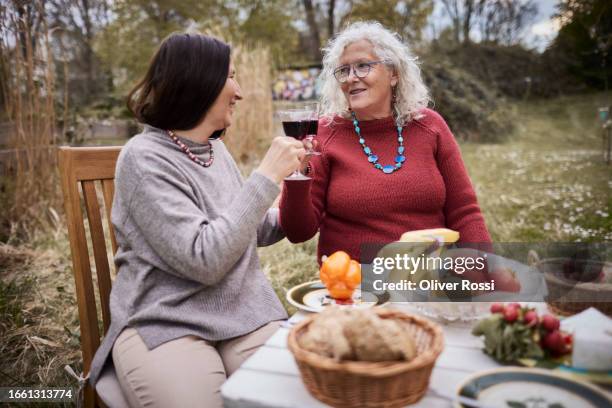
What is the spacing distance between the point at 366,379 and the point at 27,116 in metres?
4.50

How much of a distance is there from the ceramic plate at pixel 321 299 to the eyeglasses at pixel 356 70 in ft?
3.76

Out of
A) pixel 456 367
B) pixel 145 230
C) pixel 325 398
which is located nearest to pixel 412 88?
pixel 145 230

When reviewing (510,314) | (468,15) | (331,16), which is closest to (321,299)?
(510,314)

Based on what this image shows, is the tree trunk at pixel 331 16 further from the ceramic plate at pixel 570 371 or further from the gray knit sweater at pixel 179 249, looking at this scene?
the ceramic plate at pixel 570 371

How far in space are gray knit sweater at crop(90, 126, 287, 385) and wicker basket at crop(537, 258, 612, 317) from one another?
2.53ft

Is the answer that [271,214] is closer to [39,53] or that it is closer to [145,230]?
[145,230]

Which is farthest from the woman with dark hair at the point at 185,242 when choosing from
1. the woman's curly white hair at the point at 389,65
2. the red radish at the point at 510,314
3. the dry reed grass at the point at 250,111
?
the dry reed grass at the point at 250,111

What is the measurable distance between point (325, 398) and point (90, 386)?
3.44 ft

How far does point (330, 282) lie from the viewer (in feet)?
4.43

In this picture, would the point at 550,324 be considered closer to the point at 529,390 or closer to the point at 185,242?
the point at 529,390

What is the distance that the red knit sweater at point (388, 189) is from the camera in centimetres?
215

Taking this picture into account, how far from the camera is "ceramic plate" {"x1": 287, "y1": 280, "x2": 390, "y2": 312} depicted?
136cm

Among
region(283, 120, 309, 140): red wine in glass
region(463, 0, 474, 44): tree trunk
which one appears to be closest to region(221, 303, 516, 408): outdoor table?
region(283, 120, 309, 140): red wine in glass

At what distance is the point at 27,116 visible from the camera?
14.3ft
